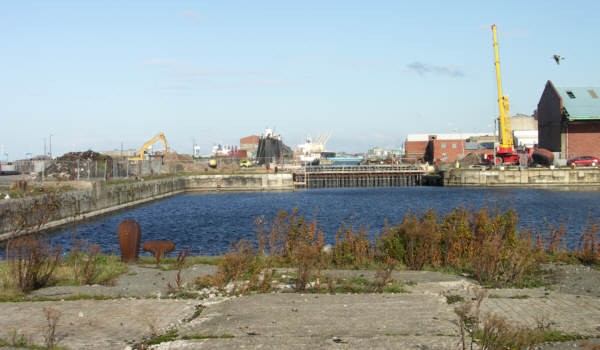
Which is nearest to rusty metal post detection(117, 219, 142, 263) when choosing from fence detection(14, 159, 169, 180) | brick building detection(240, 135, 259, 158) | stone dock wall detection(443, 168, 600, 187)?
fence detection(14, 159, 169, 180)

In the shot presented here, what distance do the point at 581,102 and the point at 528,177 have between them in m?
15.1

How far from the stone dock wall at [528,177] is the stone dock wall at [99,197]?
23.4 metres

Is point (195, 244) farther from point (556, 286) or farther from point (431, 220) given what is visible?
point (556, 286)

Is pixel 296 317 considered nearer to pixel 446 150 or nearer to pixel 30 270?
pixel 30 270

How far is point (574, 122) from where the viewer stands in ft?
235

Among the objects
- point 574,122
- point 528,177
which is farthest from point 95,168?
point 574,122

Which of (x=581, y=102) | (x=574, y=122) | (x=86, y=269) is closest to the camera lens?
(x=86, y=269)

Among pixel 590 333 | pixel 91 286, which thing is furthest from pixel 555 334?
pixel 91 286

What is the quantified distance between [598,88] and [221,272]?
262 ft

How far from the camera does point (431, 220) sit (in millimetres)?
14875

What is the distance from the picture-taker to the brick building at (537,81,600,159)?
71688mm

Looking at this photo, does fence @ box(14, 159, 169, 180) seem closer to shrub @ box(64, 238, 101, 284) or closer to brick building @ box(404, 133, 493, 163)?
shrub @ box(64, 238, 101, 284)

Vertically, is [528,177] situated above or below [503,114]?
below

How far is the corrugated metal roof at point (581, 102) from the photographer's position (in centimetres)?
7119
